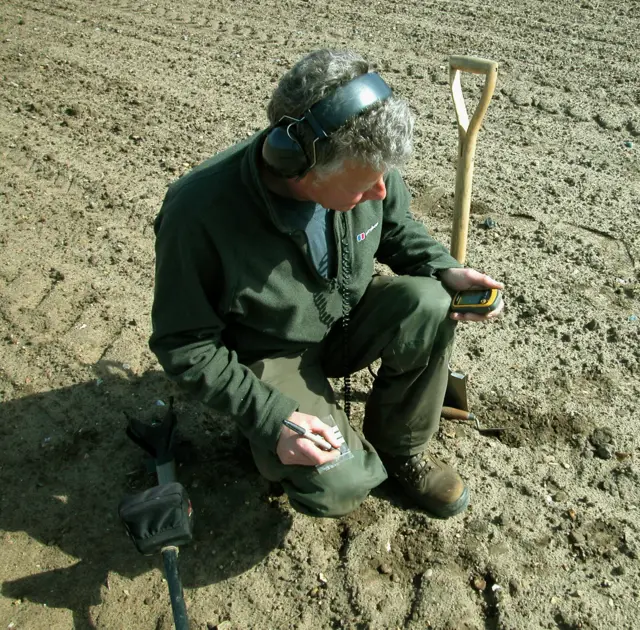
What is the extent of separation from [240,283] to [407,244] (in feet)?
2.60

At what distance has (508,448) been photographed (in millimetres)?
3023

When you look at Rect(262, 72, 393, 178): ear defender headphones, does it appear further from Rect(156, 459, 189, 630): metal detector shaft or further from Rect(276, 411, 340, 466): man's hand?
Rect(156, 459, 189, 630): metal detector shaft

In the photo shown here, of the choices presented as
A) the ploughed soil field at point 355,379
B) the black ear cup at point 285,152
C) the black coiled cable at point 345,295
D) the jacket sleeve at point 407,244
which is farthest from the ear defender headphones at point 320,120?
the ploughed soil field at point 355,379

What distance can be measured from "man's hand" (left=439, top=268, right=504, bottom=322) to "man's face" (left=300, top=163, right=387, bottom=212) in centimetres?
57

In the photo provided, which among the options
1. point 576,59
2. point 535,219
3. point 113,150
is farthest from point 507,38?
point 113,150

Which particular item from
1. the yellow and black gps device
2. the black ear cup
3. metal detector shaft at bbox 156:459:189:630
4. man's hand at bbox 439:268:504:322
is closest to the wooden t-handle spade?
man's hand at bbox 439:268:504:322

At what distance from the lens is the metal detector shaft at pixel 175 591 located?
90.5 inches

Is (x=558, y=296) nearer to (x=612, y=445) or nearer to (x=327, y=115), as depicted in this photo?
(x=612, y=445)

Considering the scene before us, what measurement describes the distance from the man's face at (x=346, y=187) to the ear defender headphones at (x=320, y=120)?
9 cm

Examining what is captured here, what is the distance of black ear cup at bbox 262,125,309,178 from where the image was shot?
6.25 feet

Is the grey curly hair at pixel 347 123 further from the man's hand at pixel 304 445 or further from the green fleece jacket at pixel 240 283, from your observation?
the man's hand at pixel 304 445

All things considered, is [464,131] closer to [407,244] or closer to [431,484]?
[407,244]

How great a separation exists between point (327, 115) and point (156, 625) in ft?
5.96

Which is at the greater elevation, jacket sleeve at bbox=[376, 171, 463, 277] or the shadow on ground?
jacket sleeve at bbox=[376, 171, 463, 277]
